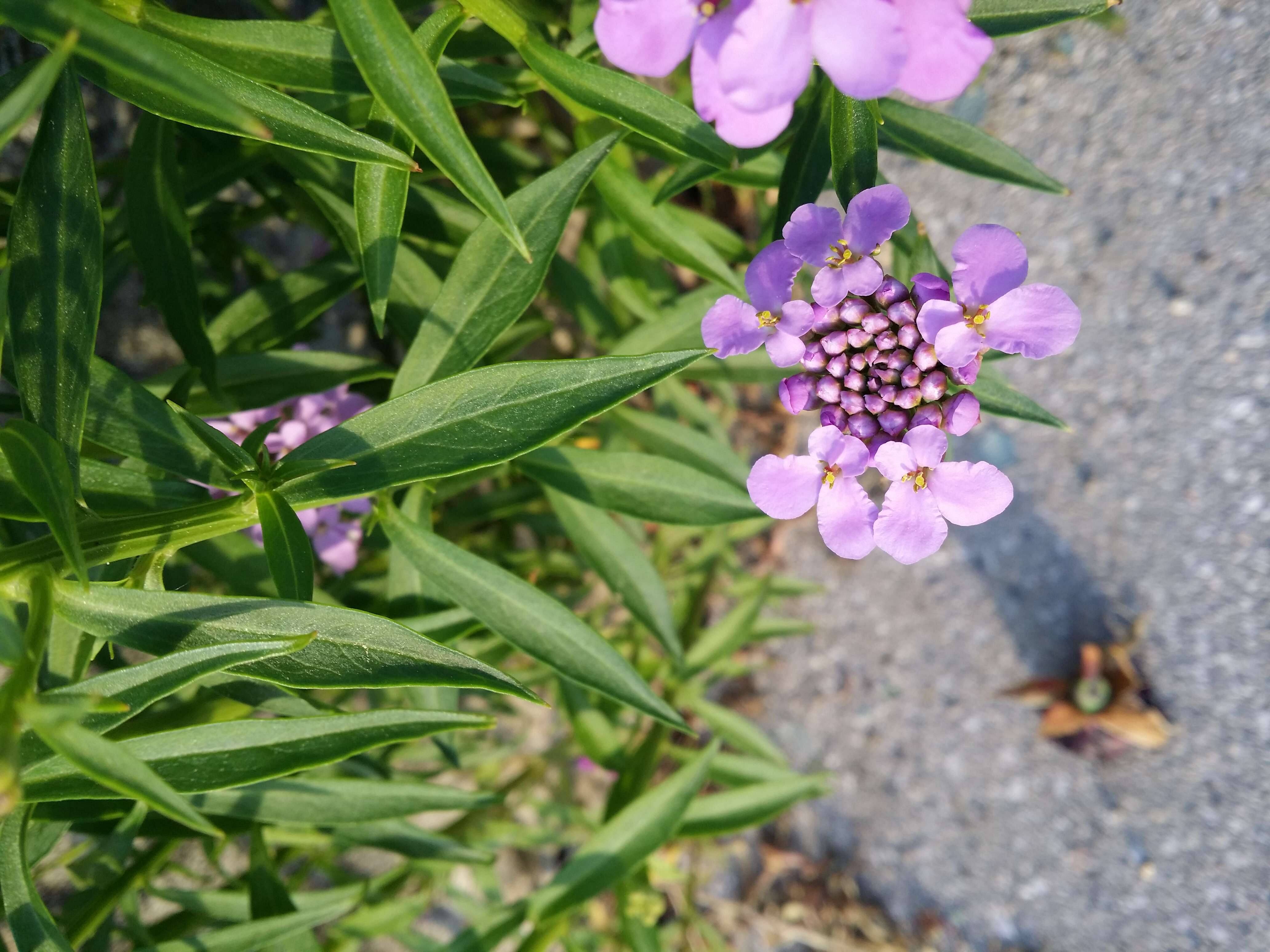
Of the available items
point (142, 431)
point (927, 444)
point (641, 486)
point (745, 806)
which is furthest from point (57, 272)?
point (745, 806)

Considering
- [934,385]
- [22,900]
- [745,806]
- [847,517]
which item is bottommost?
[745,806]

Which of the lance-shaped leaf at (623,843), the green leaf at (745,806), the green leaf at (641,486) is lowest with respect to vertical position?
the green leaf at (745,806)

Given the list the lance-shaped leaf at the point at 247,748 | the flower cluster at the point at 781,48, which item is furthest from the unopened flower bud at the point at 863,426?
the lance-shaped leaf at the point at 247,748

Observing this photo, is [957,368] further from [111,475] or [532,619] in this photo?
[111,475]

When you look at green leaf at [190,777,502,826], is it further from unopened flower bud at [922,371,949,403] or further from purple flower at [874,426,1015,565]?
unopened flower bud at [922,371,949,403]

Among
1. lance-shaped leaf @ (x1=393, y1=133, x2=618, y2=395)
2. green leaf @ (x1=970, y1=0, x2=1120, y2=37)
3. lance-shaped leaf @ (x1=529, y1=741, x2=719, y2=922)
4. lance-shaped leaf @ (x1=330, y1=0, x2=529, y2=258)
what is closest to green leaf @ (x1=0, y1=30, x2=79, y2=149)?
lance-shaped leaf @ (x1=330, y1=0, x2=529, y2=258)

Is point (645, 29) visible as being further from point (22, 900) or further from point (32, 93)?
point (22, 900)

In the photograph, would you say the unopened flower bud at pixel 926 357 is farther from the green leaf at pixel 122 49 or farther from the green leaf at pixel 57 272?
the green leaf at pixel 57 272
